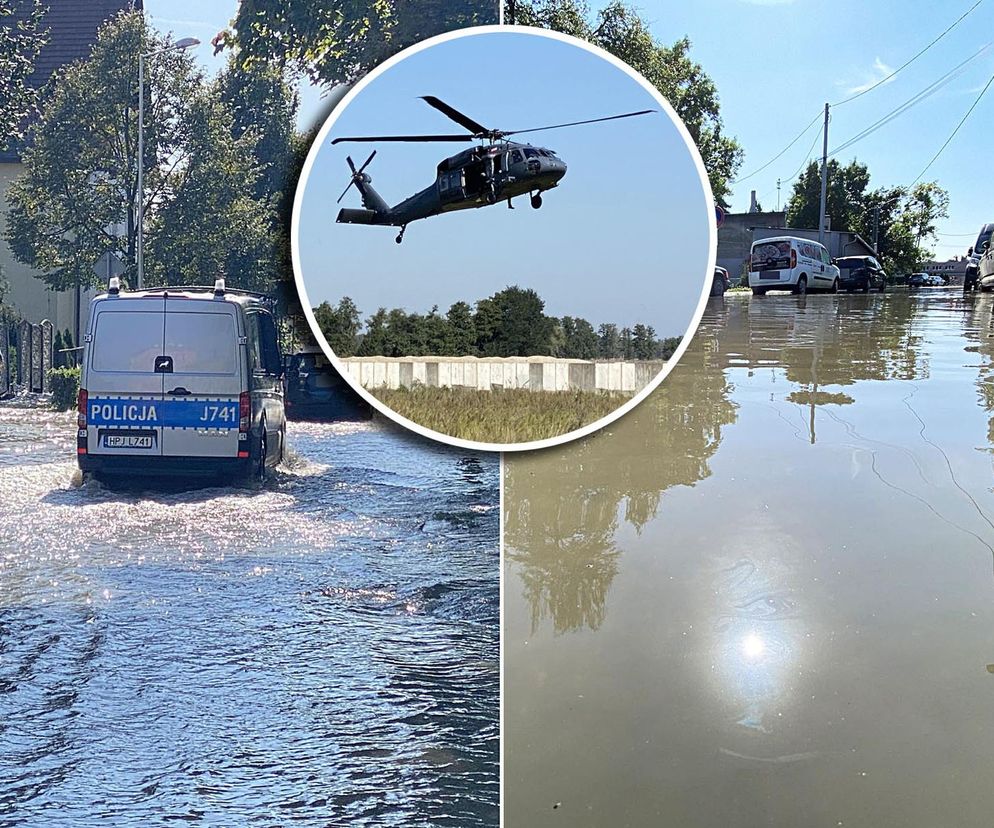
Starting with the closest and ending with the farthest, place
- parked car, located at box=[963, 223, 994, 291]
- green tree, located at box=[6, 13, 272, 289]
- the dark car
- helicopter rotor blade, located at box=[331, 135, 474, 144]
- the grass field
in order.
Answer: helicopter rotor blade, located at box=[331, 135, 474, 144]
the grass field
green tree, located at box=[6, 13, 272, 289]
the dark car
parked car, located at box=[963, 223, 994, 291]

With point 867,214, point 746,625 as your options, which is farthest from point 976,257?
point 746,625

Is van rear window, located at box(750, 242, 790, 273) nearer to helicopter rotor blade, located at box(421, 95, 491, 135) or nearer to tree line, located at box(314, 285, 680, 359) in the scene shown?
tree line, located at box(314, 285, 680, 359)

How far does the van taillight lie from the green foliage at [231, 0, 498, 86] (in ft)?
2.21

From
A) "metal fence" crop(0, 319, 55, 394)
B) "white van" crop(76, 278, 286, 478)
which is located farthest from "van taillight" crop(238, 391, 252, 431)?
"metal fence" crop(0, 319, 55, 394)

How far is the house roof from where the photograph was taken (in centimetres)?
232

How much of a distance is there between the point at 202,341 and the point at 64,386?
0.34 meters

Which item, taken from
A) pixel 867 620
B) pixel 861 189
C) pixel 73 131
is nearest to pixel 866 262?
pixel 861 189

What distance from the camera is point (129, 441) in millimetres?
2219

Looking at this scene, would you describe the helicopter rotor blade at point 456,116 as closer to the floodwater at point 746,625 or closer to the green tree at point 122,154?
the floodwater at point 746,625

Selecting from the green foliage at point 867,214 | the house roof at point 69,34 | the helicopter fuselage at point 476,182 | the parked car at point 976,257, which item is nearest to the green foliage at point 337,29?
the house roof at point 69,34

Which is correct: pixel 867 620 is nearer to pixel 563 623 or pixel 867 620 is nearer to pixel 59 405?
pixel 563 623

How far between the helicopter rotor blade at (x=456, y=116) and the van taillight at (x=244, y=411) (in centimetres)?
88

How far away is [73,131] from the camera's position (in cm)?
230

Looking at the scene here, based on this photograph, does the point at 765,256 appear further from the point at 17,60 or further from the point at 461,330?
the point at 461,330
